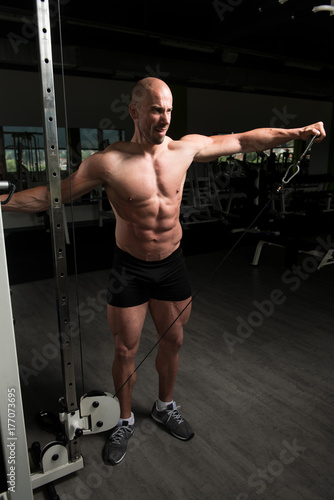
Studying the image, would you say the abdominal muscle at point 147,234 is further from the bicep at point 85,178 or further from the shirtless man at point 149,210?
the bicep at point 85,178

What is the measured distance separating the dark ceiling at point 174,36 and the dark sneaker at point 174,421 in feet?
12.9

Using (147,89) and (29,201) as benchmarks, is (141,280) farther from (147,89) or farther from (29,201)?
(147,89)

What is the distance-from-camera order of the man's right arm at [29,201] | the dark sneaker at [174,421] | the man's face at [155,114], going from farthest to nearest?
the dark sneaker at [174,421] < the man's face at [155,114] < the man's right arm at [29,201]

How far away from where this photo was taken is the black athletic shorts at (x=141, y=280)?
5.08 feet

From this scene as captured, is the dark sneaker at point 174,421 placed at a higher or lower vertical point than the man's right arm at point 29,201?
lower

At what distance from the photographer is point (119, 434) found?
65.6 inches

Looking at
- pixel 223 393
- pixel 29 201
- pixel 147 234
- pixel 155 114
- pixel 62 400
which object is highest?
pixel 155 114

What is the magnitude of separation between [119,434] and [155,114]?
4.31 feet

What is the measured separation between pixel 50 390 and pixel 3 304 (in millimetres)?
1499

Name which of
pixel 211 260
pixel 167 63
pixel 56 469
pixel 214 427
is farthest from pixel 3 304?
pixel 167 63

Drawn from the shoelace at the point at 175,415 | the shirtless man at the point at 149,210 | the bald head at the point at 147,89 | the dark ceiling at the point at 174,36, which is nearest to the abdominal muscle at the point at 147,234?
the shirtless man at the point at 149,210

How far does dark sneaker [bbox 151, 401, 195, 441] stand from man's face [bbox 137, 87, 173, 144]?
47.3 inches

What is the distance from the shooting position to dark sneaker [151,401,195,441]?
1.70 metres

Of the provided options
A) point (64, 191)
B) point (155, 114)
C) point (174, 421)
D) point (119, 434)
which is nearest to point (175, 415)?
point (174, 421)
